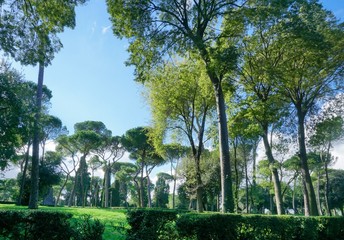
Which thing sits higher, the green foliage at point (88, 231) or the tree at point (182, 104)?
the tree at point (182, 104)

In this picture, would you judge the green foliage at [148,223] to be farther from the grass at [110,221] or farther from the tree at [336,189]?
the tree at [336,189]

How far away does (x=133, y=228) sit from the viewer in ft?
22.3

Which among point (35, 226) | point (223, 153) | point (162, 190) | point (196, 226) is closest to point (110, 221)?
point (35, 226)

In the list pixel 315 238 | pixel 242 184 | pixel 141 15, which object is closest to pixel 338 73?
pixel 315 238

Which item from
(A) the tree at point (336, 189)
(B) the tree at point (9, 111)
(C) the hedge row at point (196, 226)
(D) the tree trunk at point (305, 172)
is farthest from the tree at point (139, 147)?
(A) the tree at point (336, 189)

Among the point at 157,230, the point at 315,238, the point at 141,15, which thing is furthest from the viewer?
the point at 141,15

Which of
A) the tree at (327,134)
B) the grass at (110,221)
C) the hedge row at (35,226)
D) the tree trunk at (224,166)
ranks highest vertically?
the tree at (327,134)

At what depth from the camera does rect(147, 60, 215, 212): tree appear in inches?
820

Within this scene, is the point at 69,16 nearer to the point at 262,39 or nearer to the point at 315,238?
the point at 262,39

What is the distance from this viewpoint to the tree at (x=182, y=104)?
820 inches

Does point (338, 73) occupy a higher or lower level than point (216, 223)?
higher

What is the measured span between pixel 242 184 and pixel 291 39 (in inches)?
1275

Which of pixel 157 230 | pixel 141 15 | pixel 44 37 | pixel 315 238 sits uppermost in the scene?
pixel 141 15

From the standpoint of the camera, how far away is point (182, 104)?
871 inches
